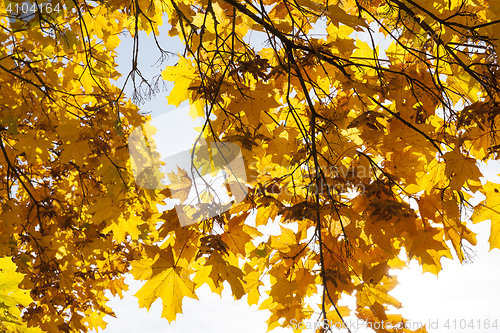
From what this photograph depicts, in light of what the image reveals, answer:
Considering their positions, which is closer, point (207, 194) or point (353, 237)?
point (207, 194)

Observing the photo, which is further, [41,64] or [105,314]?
[105,314]

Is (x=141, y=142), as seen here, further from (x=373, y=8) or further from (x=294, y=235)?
(x=373, y=8)

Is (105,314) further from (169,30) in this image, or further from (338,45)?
(338,45)

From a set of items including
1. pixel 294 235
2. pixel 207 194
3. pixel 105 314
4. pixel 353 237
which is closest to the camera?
pixel 207 194

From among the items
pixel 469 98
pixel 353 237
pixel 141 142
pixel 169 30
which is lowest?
pixel 353 237

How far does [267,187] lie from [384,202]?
2.36 feet

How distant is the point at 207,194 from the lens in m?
1.83

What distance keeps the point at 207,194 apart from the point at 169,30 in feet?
7.22

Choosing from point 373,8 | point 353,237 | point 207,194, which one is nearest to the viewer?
point 207,194

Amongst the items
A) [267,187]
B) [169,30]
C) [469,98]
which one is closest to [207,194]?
[267,187]

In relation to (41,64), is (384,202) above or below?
below

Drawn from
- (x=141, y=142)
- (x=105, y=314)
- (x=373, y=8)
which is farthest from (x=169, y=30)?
(x=105, y=314)

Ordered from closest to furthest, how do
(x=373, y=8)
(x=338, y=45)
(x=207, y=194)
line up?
(x=207, y=194) → (x=338, y=45) → (x=373, y=8)

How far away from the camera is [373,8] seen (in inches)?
121
